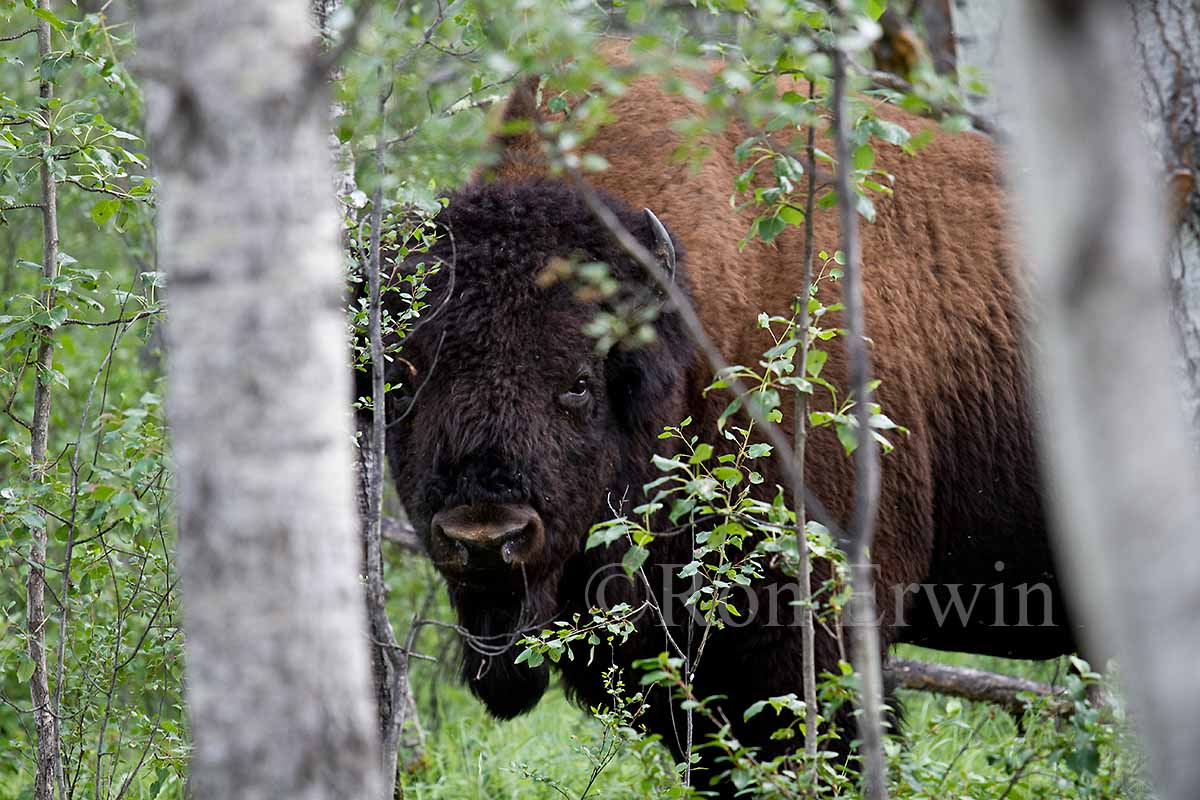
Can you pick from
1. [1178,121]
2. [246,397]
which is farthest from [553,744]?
[246,397]

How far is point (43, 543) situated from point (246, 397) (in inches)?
95.6

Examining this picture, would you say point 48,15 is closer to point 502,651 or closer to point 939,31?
point 502,651

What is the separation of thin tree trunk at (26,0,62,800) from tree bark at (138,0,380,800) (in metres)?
2.07

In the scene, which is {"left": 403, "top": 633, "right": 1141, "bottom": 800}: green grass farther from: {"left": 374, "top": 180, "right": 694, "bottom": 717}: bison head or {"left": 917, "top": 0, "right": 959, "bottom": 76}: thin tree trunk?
{"left": 917, "top": 0, "right": 959, "bottom": 76}: thin tree trunk

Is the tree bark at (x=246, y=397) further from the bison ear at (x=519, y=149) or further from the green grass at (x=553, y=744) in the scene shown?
the bison ear at (x=519, y=149)

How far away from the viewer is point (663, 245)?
3797 mm

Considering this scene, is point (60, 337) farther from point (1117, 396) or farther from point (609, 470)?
point (1117, 396)

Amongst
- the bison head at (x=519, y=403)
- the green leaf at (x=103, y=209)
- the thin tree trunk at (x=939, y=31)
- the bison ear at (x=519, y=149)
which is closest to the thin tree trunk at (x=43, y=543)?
the green leaf at (x=103, y=209)

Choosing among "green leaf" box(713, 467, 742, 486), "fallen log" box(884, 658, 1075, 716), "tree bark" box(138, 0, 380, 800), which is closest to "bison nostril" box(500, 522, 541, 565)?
"green leaf" box(713, 467, 742, 486)

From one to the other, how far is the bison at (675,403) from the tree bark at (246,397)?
186 cm

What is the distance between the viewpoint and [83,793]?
3857 mm

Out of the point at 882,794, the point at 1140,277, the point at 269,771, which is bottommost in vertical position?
the point at 882,794

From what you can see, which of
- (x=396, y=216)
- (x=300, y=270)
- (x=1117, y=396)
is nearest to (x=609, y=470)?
(x=396, y=216)

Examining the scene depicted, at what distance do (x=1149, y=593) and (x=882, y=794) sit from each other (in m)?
1.02
